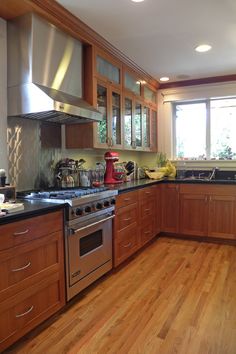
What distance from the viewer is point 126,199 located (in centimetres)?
308

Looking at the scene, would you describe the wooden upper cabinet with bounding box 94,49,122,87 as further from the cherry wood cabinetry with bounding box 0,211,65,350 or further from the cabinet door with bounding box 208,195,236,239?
the cabinet door with bounding box 208,195,236,239

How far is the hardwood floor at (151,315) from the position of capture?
179 centimetres

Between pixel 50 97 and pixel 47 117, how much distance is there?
0.39 meters

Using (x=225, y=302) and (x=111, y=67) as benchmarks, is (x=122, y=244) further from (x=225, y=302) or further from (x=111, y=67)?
(x=111, y=67)

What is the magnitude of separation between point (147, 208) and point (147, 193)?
0.65 ft

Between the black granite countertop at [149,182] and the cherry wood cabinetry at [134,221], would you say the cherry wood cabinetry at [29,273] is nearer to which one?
the cherry wood cabinetry at [134,221]

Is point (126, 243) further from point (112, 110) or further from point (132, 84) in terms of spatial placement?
point (132, 84)

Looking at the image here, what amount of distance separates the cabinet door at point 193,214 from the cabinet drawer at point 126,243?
39.7 inches

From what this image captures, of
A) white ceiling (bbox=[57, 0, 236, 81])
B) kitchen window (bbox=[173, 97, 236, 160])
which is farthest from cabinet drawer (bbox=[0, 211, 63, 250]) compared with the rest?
kitchen window (bbox=[173, 97, 236, 160])

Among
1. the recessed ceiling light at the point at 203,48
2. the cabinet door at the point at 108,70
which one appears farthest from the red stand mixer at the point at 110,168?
the recessed ceiling light at the point at 203,48

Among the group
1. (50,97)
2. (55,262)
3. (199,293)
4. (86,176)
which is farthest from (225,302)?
(50,97)

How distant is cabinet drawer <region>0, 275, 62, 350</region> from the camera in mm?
1665

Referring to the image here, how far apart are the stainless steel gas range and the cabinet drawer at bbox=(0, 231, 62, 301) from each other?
0.15m

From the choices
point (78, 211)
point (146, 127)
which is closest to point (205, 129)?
point (146, 127)
